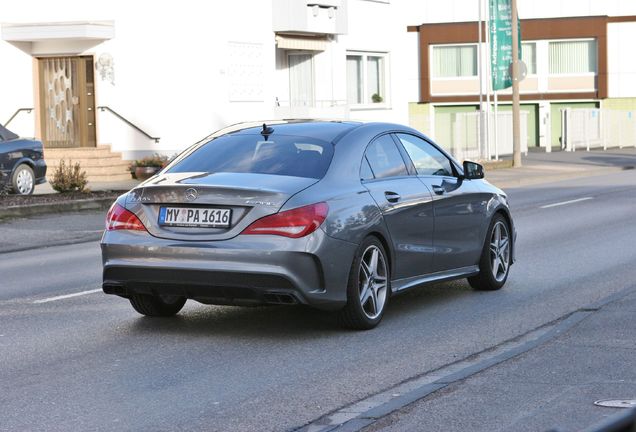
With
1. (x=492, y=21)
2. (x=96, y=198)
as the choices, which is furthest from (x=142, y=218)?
(x=492, y=21)

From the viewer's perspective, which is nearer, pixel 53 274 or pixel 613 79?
pixel 53 274

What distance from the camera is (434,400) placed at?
6867mm

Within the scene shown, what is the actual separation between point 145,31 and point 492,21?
39.7 feet

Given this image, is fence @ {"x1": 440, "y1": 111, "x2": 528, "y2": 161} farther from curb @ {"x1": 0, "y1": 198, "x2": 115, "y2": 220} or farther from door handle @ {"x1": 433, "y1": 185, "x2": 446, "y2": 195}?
door handle @ {"x1": 433, "y1": 185, "x2": 446, "y2": 195}

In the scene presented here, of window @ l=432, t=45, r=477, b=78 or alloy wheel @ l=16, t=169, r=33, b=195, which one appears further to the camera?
window @ l=432, t=45, r=477, b=78

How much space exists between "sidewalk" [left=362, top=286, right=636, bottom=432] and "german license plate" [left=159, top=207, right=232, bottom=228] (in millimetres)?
2059

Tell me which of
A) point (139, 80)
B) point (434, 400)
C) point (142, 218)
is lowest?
point (434, 400)

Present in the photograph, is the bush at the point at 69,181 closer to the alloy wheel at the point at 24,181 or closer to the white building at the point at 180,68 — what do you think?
the alloy wheel at the point at 24,181

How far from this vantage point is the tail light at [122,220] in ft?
29.2

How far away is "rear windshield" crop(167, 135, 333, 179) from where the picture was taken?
360 inches

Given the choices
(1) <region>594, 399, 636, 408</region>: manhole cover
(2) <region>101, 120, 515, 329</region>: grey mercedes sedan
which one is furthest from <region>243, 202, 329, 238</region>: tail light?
(1) <region>594, 399, 636, 408</region>: manhole cover

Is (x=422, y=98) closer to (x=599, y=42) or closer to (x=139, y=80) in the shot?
(x=599, y=42)

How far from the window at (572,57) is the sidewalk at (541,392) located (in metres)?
55.8

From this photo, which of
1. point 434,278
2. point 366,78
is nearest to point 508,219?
point 434,278
